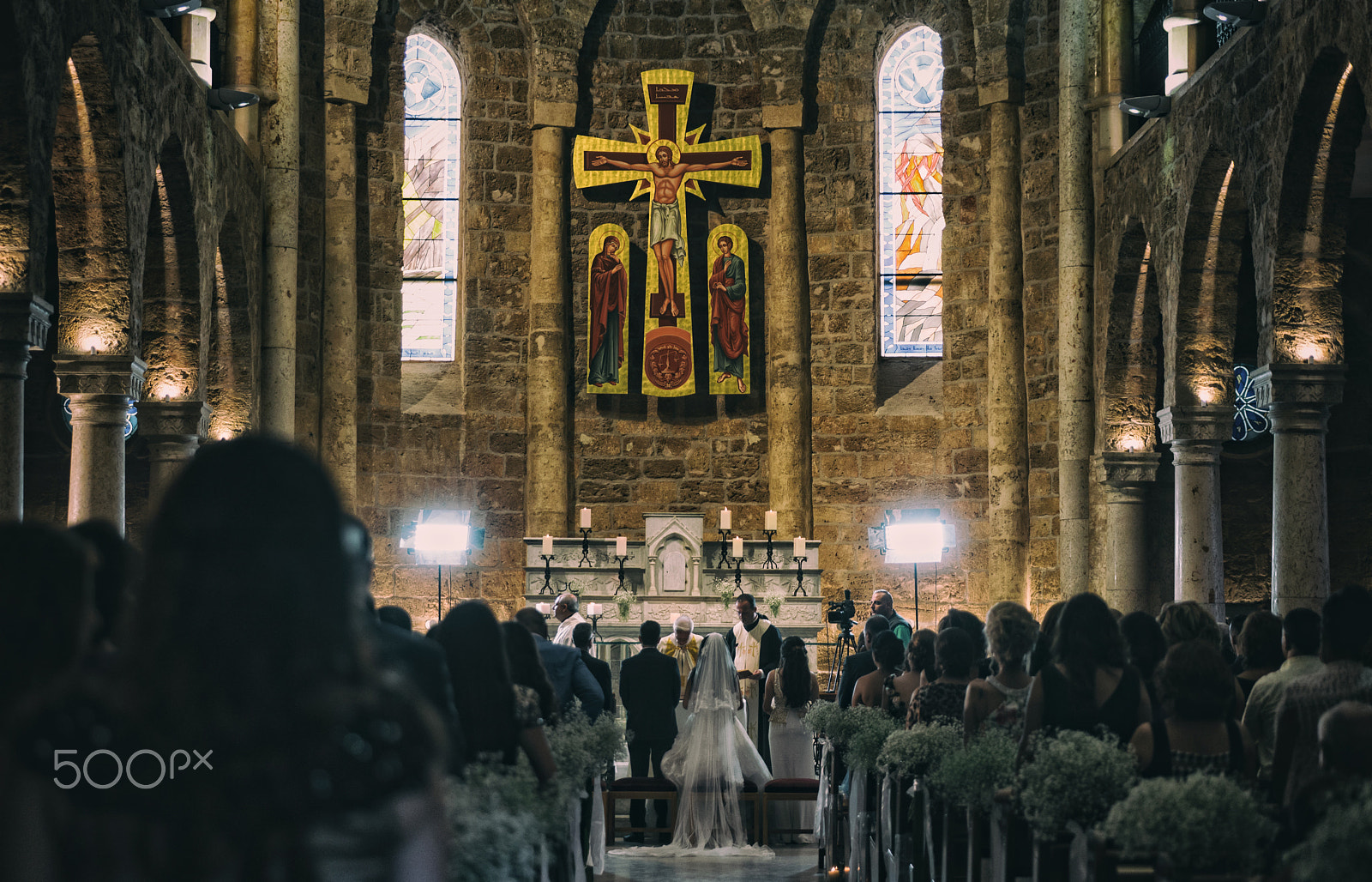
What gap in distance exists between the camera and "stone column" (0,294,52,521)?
8.12 metres

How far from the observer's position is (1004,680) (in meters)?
5.61

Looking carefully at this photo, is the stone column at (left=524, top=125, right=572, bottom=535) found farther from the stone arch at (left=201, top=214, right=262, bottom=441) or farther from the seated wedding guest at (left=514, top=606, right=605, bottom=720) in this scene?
the seated wedding guest at (left=514, top=606, right=605, bottom=720)

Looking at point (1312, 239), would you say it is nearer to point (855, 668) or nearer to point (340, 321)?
point (855, 668)

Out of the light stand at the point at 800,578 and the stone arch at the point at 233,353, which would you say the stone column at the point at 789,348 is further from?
the stone arch at the point at 233,353

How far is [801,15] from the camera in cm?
1720

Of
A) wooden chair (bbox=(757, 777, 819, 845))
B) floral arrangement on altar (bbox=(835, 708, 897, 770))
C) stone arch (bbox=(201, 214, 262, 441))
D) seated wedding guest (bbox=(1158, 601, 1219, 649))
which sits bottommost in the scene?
wooden chair (bbox=(757, 777, 819, 845))

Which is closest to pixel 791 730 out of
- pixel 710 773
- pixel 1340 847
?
pixel 710 773

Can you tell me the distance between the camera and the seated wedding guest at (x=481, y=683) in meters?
4.31

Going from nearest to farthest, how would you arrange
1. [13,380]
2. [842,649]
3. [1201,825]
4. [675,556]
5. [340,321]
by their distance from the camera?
[1201,825]
[13,380]
[675,556]
[842,649]
[340,321]

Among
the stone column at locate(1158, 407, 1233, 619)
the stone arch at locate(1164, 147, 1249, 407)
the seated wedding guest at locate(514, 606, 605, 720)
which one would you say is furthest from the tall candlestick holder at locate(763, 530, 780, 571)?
A: the seated wedding guest at locate(514, 606, 605, 720)

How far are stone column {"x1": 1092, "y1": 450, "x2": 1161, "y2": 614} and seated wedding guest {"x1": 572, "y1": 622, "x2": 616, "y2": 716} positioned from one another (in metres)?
6.13

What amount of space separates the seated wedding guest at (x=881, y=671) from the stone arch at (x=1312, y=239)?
13.2 ft

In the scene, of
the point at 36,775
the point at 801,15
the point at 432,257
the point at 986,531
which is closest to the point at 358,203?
the point at 432,257

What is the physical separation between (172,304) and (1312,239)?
333 inches
